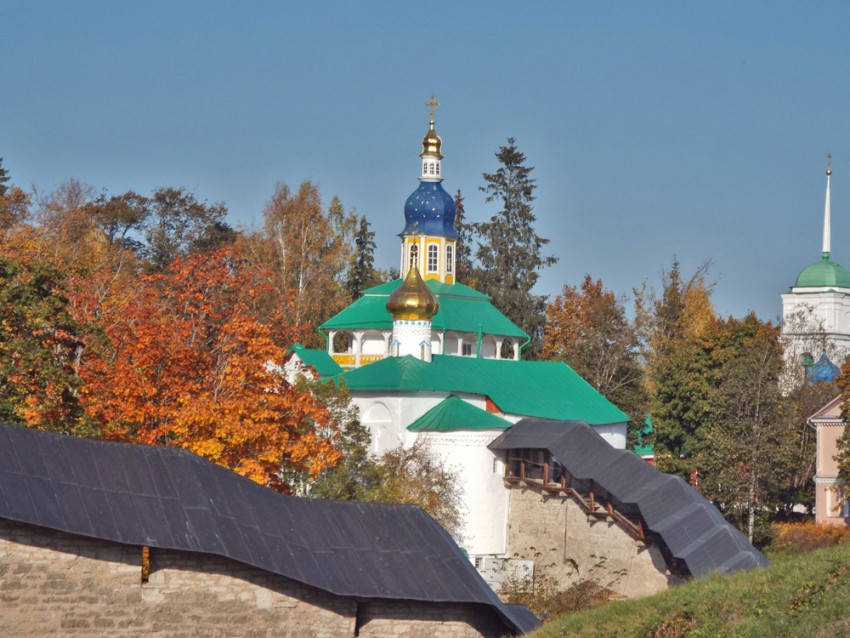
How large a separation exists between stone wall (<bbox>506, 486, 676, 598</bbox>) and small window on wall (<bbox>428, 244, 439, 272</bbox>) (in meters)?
13.6

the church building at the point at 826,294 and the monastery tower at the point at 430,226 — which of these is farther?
the church building at the point at 826,294

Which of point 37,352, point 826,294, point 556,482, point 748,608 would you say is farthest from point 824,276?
point 748,608

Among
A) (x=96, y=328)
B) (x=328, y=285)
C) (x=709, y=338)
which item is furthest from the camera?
(x=328, y=285)

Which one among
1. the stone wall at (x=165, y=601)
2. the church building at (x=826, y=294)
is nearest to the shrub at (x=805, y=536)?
the stone wall at (x=165, y=601)

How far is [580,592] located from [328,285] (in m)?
33.5

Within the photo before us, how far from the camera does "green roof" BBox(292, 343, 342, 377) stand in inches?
1785

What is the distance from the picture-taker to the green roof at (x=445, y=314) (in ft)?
154

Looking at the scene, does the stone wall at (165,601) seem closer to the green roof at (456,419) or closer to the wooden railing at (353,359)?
the green roof at (456,419)

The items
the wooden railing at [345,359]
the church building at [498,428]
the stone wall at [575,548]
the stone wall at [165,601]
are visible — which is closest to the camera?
the stone wall at [165,601]

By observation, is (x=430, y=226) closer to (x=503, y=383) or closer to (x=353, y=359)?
(x=353, y=359)

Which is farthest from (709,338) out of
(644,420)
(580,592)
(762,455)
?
(580,592)

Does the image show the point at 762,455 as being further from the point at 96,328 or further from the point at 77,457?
the point at 77,457

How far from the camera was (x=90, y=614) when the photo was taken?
1644cm

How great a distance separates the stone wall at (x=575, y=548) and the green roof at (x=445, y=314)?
35.2 feet
